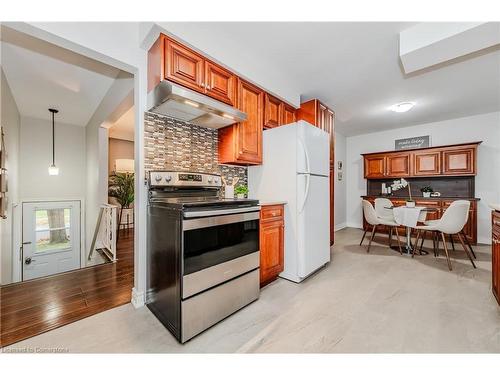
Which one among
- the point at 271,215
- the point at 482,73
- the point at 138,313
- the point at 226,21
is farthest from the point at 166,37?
the point at 482,73

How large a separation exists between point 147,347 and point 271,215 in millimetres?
1459

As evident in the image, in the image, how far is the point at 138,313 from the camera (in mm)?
1828

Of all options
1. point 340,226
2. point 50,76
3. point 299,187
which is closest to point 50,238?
point 50,76

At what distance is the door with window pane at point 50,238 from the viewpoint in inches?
165

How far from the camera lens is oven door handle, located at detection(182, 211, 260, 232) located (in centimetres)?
149

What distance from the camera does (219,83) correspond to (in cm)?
221

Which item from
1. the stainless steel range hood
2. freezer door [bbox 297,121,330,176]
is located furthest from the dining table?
the stainless steel range hood

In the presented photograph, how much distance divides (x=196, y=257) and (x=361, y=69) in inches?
113

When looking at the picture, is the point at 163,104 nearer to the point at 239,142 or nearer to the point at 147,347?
the point at 239,142

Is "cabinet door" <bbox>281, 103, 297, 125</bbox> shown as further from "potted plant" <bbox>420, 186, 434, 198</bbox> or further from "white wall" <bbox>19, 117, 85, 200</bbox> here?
"white wall" <bbox>19, 117, 85, 200</bbox>

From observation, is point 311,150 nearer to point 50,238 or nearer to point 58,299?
point 58,299

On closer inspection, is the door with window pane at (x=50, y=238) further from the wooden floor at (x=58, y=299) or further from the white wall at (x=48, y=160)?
the wooden floor at (x=58, y=299)

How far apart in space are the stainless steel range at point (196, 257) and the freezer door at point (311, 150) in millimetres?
799

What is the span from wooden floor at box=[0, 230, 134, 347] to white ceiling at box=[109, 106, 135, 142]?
8.28ft
